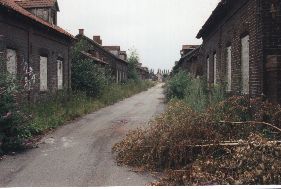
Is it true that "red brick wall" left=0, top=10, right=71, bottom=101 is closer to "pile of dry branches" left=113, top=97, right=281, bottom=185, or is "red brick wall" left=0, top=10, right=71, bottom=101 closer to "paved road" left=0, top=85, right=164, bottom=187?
"paved road" left=0, top=85, right=164, bottom=187

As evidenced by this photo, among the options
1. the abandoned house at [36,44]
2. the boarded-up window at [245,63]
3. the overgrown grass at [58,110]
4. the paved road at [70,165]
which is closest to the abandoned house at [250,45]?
the boarded-up window at [245,63]

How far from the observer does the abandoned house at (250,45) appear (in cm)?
902

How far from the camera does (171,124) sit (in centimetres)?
827

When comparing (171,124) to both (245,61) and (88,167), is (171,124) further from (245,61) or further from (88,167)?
(245,61)

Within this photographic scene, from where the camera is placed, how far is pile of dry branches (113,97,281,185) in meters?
6.16

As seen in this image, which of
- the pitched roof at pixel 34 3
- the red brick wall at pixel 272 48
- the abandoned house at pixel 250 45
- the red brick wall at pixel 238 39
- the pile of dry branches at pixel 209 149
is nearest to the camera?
the pile of dry branches at pixel 209 149

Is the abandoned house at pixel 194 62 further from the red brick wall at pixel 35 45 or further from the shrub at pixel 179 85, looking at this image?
→ the red brick wall at pixel 35 45

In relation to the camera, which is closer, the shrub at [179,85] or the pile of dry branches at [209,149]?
the pile of dry branches at [209,149]

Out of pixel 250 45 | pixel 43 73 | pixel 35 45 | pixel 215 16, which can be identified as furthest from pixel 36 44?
pixel 250 45

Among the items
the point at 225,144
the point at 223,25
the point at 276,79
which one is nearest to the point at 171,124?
the point at 225,144

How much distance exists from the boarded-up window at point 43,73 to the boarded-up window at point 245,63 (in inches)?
383

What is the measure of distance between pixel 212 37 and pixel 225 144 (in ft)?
39.2

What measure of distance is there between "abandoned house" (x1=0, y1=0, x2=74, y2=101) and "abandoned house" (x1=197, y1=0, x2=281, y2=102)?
5.98 m

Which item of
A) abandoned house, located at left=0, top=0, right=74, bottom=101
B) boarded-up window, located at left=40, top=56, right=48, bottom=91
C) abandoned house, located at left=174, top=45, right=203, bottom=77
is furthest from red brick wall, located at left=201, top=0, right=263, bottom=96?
abandoned house, located at left=174, top=45, right=203, bottom=77
